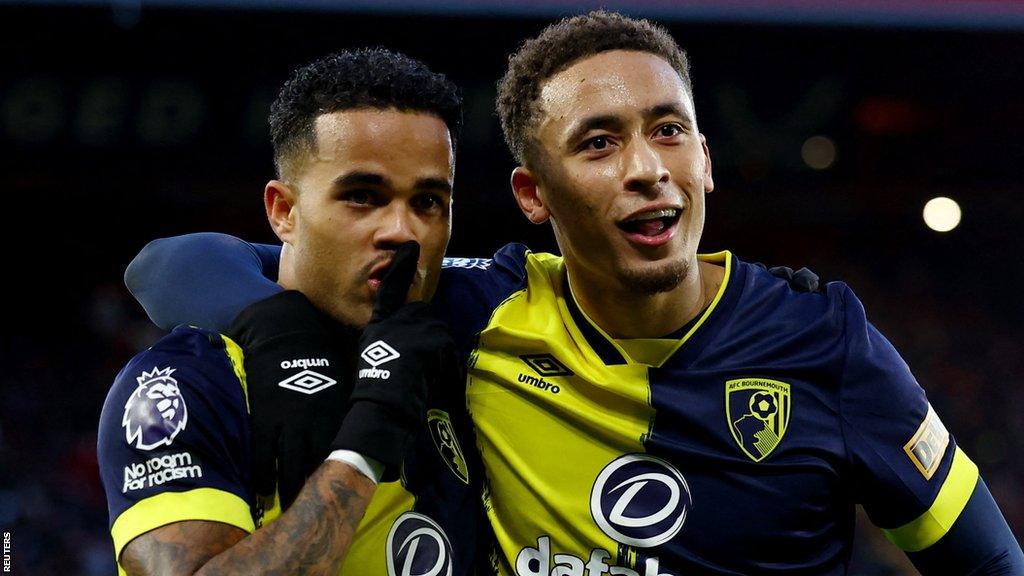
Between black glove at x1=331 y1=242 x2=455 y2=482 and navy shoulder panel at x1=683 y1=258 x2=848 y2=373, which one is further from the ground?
navy shoulder panel at x1=683 y1=258 x2=848 y2=373

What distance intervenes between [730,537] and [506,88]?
1.17m

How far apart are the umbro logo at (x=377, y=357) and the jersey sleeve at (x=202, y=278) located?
557 mm

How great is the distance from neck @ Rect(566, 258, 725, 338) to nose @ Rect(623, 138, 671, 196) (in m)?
0.21

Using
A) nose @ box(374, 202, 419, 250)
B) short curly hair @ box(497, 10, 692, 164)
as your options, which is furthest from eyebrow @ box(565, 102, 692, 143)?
nose @ box(374, 202, 419, 250)

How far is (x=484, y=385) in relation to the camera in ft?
7.95

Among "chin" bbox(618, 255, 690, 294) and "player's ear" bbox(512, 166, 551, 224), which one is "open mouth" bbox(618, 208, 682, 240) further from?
"player's ear" bbox(512, 166, 551, 224)

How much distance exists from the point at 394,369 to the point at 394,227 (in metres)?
0.35

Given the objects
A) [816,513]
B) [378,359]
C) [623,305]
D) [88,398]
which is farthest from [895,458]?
[88,398]

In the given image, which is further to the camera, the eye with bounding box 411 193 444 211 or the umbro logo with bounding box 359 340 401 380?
the eye with bounding box 411 193 444 211

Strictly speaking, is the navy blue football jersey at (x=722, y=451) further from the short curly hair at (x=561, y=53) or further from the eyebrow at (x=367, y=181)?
the short curly hair at (x=561, y=53)

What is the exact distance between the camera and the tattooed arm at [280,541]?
6.40 ft

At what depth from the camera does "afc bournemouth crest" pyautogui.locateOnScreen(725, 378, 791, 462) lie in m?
2.25

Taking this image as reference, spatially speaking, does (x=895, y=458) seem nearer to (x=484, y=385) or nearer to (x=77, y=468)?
(x=484, y=385)

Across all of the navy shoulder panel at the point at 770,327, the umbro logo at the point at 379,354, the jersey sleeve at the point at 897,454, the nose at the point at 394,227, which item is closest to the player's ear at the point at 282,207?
the nose at the point at 394,227
